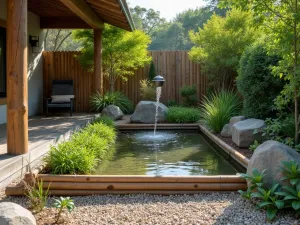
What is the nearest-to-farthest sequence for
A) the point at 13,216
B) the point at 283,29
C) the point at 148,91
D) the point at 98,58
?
the point at 13,216, the point at 283,29, the point at 98,58, the point at 148,91

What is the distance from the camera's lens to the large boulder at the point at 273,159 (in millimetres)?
3428

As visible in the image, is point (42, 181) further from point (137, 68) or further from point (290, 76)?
point (137, 68)

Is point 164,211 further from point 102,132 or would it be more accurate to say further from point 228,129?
point 228,129

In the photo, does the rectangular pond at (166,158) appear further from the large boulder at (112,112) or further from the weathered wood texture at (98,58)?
the weathered wood texture at (98,58)

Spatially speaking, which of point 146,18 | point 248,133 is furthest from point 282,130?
point 146,18

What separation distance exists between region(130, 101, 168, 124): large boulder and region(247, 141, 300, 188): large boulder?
19.6 feet

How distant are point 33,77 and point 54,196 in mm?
7257

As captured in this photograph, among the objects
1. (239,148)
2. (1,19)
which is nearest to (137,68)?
(1,19)

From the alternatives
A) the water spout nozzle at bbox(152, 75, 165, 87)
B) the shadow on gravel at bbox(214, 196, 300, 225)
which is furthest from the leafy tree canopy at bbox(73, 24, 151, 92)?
the shadow on gravel at bbox(214, 196, 300, 225)

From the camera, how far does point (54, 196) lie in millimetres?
3756

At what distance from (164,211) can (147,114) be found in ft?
20.8

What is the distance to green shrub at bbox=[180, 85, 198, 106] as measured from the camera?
448 inches

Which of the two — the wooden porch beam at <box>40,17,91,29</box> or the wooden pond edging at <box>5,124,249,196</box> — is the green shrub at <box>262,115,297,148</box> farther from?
the wooden porch beam at <box>40,17,91,29</box>

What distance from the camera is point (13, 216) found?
8.09 feet
